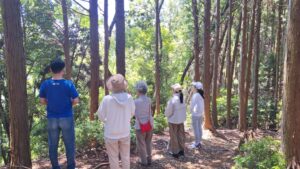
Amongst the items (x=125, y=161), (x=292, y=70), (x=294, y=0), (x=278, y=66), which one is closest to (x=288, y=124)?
(x=292, y=70)

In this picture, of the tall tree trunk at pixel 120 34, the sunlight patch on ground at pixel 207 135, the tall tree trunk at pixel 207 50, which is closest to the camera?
the tall tree trunk at pixel 120 34

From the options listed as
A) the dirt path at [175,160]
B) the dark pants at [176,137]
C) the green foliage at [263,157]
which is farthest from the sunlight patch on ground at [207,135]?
the green foliage at [263,157]

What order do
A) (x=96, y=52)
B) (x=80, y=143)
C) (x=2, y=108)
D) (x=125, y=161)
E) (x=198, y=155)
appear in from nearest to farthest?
(x=125, y=161), (x=80, y=143), (x=198, y=155), (x=96, y=52), (x=2, y=108)

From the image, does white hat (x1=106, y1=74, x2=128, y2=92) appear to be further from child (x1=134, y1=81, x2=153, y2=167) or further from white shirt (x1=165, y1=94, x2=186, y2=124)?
white shirt (x1=165, y1=94, x2=186, y2=124)

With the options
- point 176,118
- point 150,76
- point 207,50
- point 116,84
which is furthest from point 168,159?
point 150,76

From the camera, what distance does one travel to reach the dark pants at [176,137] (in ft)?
26.3

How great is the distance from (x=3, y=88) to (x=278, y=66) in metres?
15.1

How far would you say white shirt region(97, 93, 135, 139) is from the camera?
5.49 m

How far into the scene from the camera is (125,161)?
5758mm

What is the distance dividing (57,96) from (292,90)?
3649 mm

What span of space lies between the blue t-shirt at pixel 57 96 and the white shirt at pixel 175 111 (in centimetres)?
303

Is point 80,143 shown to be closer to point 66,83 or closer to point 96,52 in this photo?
point 66,83

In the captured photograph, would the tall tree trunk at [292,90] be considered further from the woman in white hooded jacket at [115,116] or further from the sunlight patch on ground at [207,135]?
the sunlight patch on ground at [207,135]

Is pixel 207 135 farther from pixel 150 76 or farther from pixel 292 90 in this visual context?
pixel 150 76
